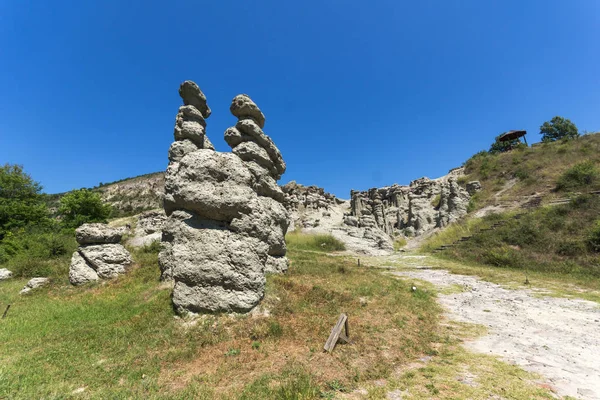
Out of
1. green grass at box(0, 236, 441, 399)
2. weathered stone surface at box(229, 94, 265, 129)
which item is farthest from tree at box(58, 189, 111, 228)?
weathered stone surface at box(229, 94, 265, 129)

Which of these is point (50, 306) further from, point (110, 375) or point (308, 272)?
point (308, 272)

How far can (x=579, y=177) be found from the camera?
29484mm

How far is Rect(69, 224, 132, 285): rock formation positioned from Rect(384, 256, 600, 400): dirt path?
658 inches

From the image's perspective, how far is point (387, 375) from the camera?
5.30 meters

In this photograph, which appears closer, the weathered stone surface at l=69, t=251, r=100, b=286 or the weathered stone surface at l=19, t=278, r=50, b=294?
the weathered stone surface at l=19, t=278, r=50, b=294

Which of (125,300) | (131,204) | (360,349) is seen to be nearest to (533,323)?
(360,349)

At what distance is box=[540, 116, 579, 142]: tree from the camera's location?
206ft

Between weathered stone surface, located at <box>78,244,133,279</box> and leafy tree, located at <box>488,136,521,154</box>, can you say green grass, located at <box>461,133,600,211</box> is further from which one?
weathered stone surface, located at <box>78,244,133,279</box>

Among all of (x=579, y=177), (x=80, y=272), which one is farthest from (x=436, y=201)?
(x=80, y=272)

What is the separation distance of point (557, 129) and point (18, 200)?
4257 inches

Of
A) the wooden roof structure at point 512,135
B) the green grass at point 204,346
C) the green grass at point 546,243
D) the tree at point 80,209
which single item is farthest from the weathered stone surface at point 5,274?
the wooden roof structure at point 512,135

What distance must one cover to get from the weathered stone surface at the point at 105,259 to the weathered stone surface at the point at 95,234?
31cm

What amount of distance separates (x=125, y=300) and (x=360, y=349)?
9.46 meters

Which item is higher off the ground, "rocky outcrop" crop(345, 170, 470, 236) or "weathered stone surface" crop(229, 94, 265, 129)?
"weathered stone surface" crop(229, 94, 265, 129)
